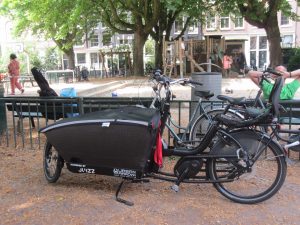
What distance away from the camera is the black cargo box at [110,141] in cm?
396

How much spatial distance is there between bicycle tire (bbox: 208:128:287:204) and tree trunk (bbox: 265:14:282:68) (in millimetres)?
20557

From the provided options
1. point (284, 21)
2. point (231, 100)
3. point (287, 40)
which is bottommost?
point (231, 100)

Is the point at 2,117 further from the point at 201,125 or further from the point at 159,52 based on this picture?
the point at 159,52

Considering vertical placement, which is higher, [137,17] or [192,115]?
[137,17]

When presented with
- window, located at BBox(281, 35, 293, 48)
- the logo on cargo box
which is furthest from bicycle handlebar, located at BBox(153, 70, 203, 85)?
window, located at BBox(281, 35, 293, 48)

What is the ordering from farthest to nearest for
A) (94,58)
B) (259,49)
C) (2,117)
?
(94,58) < (259,49) < (2,117)

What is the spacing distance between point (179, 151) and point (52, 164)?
156cm

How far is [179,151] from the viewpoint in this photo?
4.23 meters

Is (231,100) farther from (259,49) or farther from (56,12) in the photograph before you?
(259,49)

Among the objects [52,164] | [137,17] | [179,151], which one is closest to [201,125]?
[179,151]

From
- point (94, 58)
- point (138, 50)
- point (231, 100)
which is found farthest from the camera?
point (94, 58)

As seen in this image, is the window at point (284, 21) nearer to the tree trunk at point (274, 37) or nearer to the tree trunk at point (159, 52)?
the tree trunk at point (274, 37)

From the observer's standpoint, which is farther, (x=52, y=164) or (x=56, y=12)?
(x=56, y=12)

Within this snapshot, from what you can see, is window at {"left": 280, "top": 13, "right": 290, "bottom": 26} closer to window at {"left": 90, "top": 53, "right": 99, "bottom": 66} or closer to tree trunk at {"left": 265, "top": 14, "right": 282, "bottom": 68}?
window at {"left": 90, "top": 53, "right": 99, "bottom": 66}
